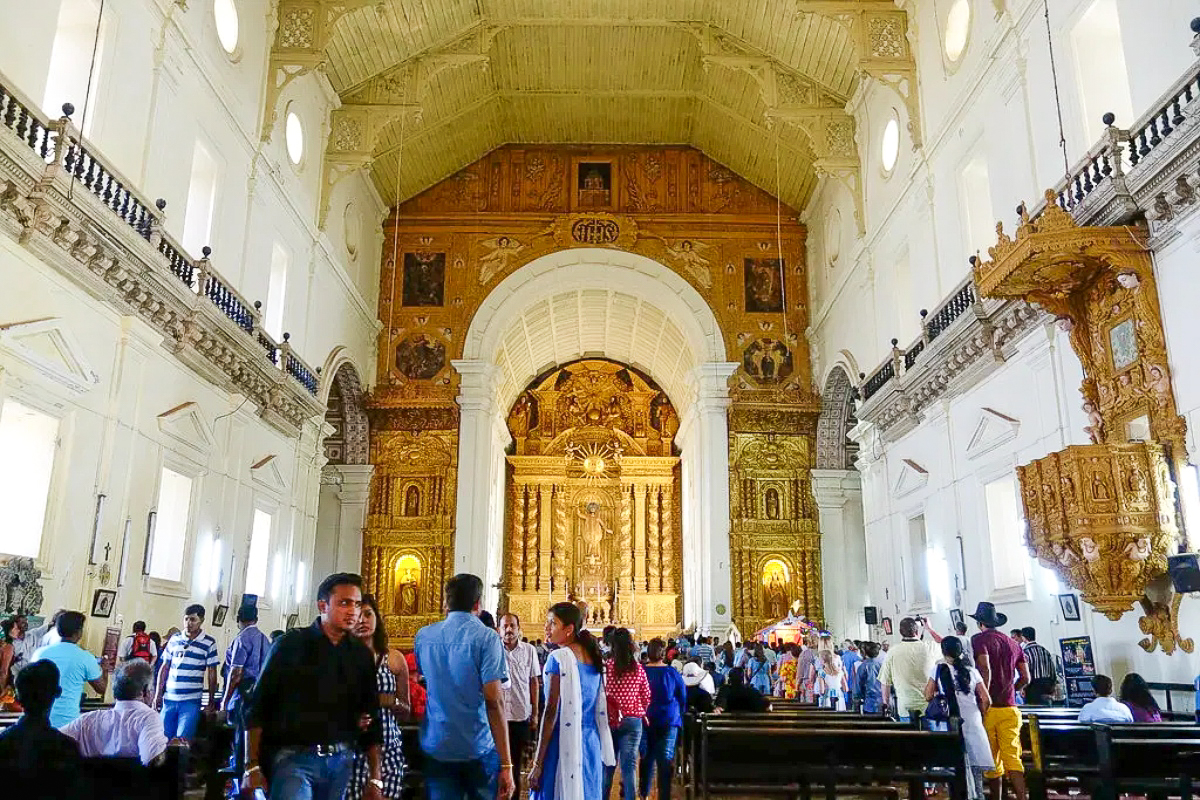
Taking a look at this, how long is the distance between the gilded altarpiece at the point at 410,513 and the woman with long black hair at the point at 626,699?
14.4m

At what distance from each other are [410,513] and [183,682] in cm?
1466

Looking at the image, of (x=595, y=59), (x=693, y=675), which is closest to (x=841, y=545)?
(x=595, y=59)

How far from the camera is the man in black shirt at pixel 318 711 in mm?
3396

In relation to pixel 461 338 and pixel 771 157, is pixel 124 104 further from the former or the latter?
pixel 771 157

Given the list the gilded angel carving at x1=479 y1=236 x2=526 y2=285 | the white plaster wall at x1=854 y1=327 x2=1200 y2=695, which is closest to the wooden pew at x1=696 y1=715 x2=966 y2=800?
the white plaster wall at x1=854 y1=327 x2=1200 y2=695

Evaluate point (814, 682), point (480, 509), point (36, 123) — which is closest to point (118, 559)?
point (36, 123)

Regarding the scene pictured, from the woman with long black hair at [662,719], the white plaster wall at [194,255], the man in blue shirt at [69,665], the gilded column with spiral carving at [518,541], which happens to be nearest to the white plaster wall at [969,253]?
the woman with long black hair at [662,719]

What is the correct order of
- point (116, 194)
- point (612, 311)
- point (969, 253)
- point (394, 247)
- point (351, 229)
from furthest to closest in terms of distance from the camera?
point (612, 311), point (394, 247), point (351, 229), point (969, 253), point (116, 194)

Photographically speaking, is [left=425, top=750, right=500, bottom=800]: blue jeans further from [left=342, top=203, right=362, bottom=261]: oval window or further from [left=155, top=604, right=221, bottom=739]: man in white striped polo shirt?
[left=342, top=203, right=362, bottom=261]: oval window

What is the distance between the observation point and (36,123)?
833cm

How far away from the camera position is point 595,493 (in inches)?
1159

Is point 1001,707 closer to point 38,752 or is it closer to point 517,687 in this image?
point 517,687

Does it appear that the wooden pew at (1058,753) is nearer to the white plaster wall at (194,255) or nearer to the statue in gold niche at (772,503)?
the white plaster wall at (194,255)

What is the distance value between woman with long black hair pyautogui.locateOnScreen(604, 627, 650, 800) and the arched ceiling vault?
11.5m
